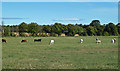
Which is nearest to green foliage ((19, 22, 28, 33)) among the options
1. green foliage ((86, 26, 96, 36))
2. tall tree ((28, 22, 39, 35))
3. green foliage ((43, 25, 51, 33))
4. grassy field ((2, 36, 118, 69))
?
tall tree ((28, 22, 39, 35))

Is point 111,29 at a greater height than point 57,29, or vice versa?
point 57,29

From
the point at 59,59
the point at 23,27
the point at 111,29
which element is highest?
the point at 23,27

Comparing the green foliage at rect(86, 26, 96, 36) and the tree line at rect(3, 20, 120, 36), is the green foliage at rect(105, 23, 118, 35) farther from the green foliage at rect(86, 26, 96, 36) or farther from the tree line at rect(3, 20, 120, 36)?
the green foliage at rect(86, 26, 96, 36)

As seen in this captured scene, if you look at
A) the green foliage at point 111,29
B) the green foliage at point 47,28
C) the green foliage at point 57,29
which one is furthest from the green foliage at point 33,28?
the green foliage at point 111,29

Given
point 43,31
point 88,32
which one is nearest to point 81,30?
point 88,32

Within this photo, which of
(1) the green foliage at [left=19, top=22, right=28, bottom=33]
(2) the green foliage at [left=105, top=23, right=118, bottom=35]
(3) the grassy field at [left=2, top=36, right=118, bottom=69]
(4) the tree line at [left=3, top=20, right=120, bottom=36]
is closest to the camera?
(3) the grassy field at [left=2, top=36, right=118, bottom=69]

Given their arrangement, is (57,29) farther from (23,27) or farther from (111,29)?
(111,29)

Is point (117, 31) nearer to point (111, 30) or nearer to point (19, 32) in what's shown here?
point (111, 30)

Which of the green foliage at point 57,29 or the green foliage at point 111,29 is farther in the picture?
the green foliage at point 111,29

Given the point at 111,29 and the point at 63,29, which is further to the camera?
the point at 63,29

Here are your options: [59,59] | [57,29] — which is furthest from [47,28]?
[59,59]

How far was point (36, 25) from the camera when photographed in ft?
350

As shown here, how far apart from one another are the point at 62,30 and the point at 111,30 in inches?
887

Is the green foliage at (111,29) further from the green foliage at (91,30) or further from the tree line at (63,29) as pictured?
the green foliage at (91,30)
